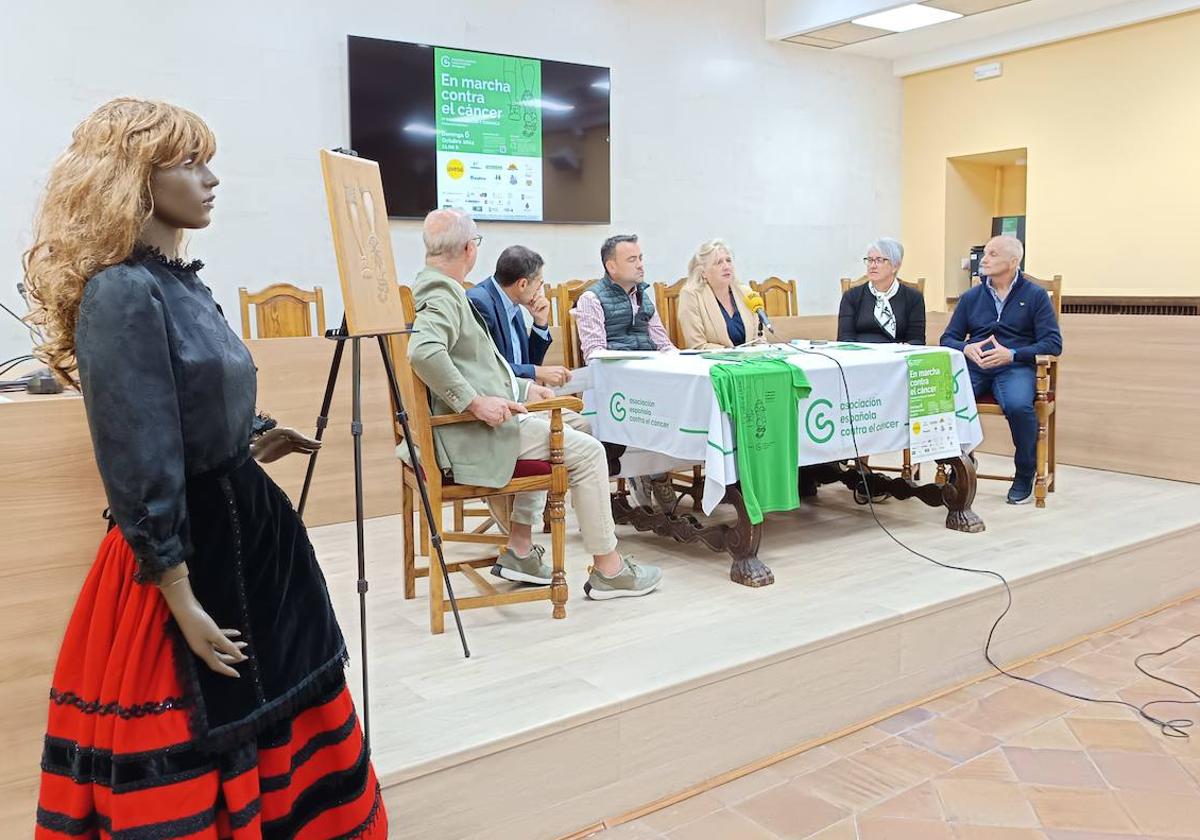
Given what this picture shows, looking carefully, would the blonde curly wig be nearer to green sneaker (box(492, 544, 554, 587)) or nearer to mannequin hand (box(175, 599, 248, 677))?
mannequin hand (box(175, 599, 248, 677))

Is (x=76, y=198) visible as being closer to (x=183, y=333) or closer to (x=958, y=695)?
(x=183, y=333)

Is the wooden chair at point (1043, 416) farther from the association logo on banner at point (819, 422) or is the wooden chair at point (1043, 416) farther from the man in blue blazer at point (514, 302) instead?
the man in blue blazer at point (514, 302)

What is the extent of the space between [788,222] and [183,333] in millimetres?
6778

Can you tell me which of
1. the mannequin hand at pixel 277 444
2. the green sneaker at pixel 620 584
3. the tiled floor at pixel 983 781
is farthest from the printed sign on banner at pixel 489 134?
the mannequin hand at pixel 277 444

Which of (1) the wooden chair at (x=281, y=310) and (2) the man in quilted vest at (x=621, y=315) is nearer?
(2) the man in quilted vest at (x=621, y=315)

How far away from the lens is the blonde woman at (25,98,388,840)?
1.23 metres

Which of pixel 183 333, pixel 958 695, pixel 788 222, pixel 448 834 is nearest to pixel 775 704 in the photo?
pixel 958 695

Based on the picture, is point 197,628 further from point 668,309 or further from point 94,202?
point 668,309

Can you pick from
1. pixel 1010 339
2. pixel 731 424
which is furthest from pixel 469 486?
pixel 1010 339

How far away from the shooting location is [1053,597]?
326 cm

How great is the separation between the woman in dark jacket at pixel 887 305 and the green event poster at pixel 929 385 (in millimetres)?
718

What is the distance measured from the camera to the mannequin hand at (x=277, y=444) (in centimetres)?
163

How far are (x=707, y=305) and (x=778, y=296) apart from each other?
5.51ft

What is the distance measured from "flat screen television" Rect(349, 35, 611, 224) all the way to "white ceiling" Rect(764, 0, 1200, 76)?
5.13 feet
